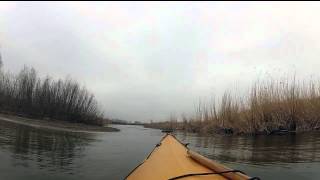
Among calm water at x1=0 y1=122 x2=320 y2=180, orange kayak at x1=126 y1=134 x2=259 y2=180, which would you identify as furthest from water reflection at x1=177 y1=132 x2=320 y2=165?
orange kayak at x1=126 y1=134 x2=259 y2=180

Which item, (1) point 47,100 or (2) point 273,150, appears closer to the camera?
(2) point 273,150

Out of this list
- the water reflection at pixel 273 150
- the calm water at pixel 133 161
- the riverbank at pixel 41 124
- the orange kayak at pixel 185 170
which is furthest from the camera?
the riverbank at pixel 41 124

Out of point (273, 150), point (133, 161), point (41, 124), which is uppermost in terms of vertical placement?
point (41, 124)

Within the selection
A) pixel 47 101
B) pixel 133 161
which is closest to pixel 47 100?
pixel 47 101

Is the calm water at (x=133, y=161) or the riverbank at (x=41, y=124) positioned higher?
the riverbank at (x=41, y=124)

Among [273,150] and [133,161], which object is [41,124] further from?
[273,150]

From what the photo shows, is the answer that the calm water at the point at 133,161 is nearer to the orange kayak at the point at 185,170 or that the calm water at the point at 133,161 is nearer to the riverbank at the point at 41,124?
the orange kayak at the point at 185,170

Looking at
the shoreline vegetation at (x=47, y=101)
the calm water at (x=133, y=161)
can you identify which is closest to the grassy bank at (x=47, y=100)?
the shoreline vegetation at (x=47, y=101)

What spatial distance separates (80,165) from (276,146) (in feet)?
19.2

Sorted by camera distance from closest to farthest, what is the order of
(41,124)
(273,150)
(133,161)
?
(133,161), (273,150), (41,124)

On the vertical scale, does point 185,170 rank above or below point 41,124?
below

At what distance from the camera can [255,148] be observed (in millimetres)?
11125

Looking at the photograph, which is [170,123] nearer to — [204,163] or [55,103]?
[55,103]

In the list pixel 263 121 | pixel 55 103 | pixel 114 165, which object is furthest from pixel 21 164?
pixel 55 103
